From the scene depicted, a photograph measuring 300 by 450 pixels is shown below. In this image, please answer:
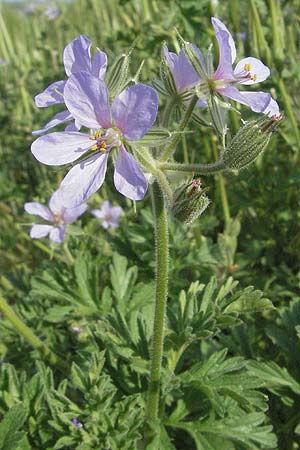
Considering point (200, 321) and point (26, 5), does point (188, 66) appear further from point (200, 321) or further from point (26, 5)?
point (26, 5)

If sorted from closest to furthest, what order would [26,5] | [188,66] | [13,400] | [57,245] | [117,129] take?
[117,129] → [188,66] → [13,400] → [57,245] → [26,5]

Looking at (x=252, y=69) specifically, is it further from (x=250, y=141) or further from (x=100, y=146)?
(x=100, y=146)

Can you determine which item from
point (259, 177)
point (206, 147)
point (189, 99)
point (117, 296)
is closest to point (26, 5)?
point (206, 147)

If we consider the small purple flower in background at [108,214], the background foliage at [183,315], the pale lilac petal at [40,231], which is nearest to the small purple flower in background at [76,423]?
the background foliage at [183,315]

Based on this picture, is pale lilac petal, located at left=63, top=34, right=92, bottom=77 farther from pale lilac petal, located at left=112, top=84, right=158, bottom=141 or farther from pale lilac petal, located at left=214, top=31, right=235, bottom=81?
pale lilac petal, located at left=214, top=31, right=235, bottom=81

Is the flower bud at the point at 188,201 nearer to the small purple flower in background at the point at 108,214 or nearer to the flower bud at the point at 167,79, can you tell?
the flower bud at the point at 167,79

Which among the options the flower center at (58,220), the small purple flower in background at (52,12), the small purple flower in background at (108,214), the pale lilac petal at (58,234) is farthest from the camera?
the small purple flower in background at (52,12)

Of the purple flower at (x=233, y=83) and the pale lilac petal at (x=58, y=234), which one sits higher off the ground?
the purple flower at (x=233, y=83)
